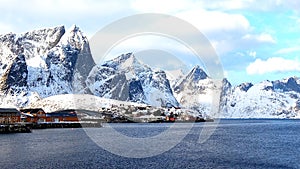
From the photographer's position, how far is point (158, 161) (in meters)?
71.7

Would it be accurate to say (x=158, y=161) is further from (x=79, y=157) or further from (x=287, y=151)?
(x=287, y=151)

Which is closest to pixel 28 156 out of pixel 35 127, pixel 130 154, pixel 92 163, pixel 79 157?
pixel 79 157

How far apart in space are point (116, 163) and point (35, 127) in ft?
388

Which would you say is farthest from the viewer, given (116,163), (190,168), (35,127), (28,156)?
(35,127)

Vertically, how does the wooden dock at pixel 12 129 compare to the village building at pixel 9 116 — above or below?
below

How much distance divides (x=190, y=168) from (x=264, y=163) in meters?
14.9

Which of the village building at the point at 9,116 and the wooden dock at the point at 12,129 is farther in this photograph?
the village building at the point at 9,116

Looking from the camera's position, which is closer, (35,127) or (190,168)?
(190,168)

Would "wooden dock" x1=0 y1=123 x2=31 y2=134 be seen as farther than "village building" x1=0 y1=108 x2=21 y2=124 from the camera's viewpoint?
No

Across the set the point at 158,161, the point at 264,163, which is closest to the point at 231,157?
the point at 264,163

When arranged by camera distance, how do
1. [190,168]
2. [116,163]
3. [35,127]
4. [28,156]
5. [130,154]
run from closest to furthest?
1. [190,168]
2. [116,163]
3. [28,156]
4. [130,154]
5. [35,127]

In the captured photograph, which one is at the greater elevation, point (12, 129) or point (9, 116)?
point (9, 116)

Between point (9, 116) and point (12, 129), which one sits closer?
point (12, 129)

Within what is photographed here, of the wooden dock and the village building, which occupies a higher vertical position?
the village building
